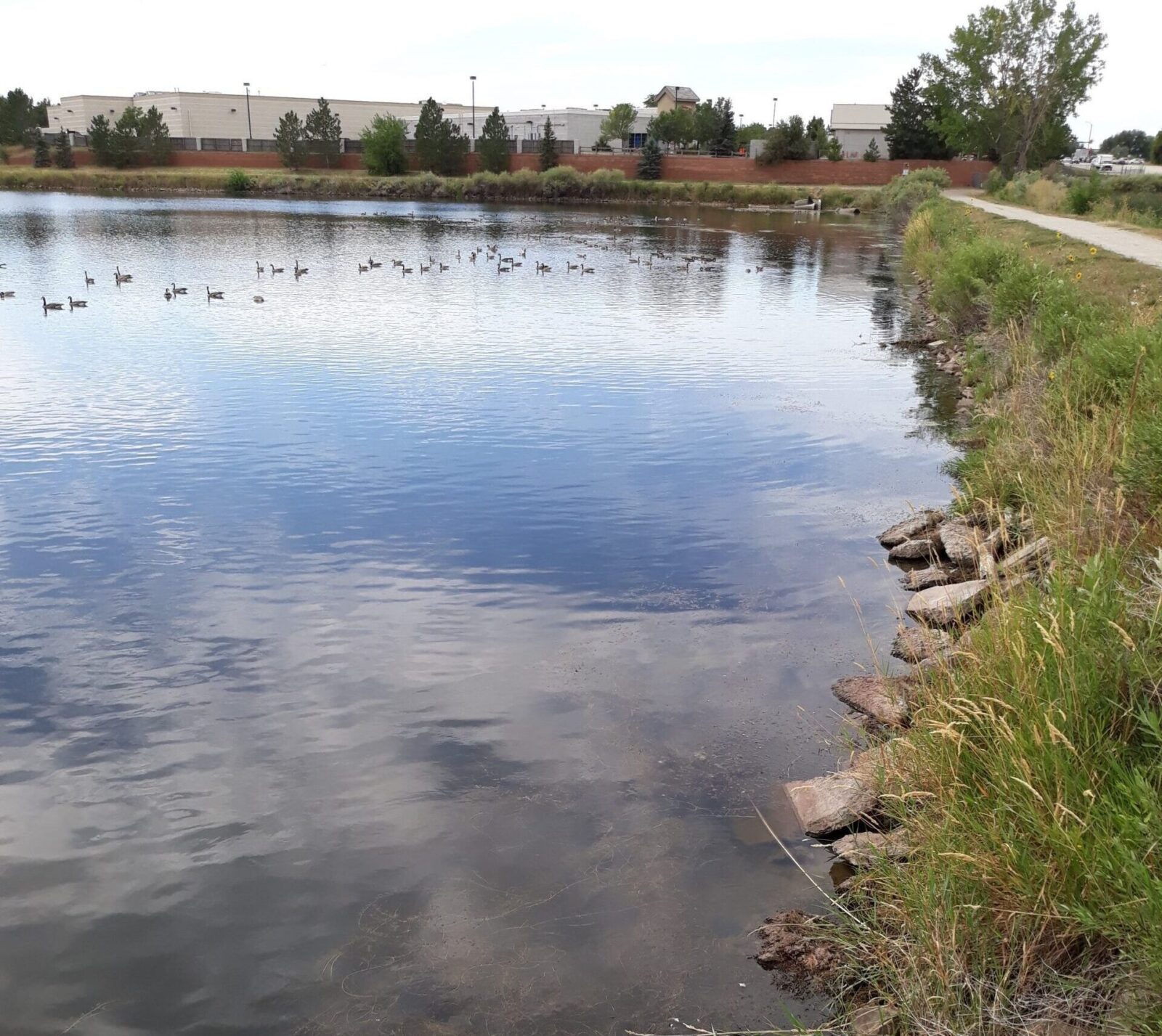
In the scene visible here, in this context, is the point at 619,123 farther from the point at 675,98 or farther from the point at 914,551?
the point at 914,551

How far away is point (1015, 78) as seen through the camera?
253ft

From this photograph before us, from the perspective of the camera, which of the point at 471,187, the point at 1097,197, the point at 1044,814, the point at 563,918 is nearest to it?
the point at 1044,814

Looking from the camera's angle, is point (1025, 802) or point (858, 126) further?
point (858, 126)

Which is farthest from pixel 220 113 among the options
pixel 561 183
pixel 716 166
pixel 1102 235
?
pixel 1102 235

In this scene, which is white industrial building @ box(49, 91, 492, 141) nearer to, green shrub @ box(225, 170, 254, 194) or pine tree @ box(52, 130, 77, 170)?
pine tree @ box(52, 130, 77, 170)

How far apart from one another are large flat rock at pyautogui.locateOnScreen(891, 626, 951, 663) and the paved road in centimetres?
1427

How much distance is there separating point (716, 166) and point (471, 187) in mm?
22558

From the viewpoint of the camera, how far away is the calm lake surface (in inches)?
241

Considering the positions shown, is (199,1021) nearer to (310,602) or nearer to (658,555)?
(310,602)

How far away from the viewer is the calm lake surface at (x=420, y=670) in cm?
611

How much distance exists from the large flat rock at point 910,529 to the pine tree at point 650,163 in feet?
288

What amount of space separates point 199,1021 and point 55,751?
325cm

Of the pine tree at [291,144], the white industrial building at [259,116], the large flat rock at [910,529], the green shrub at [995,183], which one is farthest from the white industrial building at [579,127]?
the large flat rock at [910,529]

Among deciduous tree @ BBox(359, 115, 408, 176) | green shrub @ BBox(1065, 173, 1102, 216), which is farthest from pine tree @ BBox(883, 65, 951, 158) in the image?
green shrub @ BBox(1065, 173, 1102, 216)
